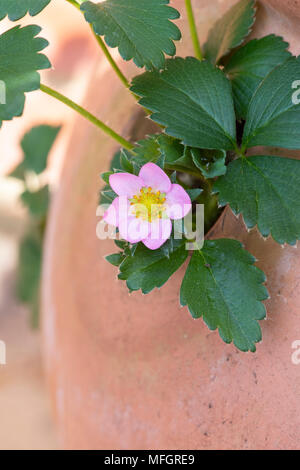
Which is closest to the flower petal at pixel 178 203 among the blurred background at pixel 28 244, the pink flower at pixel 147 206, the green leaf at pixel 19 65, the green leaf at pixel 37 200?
the pink flower at pixel 147 206

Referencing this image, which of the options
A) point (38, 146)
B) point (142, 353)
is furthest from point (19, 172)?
point (142, 353)

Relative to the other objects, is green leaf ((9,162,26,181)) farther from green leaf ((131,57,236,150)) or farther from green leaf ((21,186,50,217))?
green leaf ((131,57,236,150))

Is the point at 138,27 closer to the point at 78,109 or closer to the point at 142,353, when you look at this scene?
the point at 78,109

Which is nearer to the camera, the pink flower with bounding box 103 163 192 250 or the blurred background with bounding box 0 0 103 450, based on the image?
the pink flower with bounding box 103 163 192 250

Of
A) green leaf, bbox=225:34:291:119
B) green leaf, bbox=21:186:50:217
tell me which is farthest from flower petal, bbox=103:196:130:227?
green leaf, bbox=21:186:50:217

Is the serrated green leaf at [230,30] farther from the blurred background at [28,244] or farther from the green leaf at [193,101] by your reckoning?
the blurred background at [28,244]

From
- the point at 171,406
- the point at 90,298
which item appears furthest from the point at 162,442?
the point at 90,298

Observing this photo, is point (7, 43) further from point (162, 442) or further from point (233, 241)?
point (162, 442)
